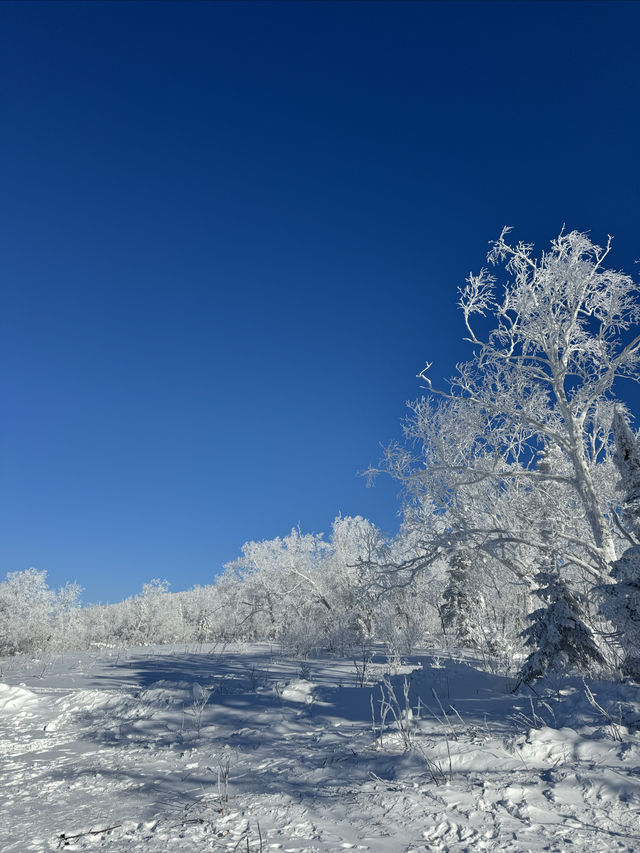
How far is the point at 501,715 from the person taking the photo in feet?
18.1

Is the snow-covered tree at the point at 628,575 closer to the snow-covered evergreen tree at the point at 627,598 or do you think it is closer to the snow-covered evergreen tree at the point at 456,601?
the snow-covered evergreen tree at the point at 627,598

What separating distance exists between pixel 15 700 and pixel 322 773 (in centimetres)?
666

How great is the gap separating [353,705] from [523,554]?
8342mm

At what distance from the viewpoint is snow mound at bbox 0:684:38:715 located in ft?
25.4

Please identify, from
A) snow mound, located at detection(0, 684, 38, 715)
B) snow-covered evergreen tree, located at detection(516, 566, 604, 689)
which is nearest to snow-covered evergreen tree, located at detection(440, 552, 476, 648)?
snow-covered evergreen tree, located at detection(516, 566, 604, 689)

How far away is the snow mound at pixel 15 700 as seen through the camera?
7750 millimetres

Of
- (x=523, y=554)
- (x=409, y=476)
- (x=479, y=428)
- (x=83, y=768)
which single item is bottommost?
(x=83, y=768)

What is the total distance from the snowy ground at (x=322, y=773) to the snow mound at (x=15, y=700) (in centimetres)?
10

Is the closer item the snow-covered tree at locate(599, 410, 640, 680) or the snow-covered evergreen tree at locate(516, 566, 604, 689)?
the snow-covered tree at locate(599, 410, 640, 680)

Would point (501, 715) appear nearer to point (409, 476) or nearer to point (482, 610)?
point (409, 476)

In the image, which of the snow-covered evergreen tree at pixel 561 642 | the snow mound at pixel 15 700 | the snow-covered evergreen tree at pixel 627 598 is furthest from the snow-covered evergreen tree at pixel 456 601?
the snow mound at pixel 15 700

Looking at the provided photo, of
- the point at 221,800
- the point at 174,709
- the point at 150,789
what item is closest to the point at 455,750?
the point at 221,800

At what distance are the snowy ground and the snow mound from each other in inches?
4.0

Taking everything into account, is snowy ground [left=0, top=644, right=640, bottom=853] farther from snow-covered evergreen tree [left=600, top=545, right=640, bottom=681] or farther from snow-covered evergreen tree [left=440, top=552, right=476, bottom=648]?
snow-covered evergreen tree [left=440, top=552, right=476, bottom=648]
